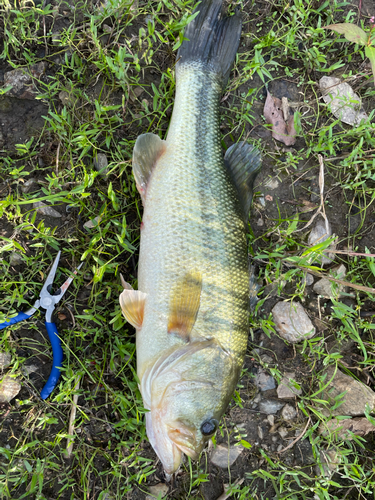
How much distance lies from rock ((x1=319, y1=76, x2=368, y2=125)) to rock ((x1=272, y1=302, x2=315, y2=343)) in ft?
6.06

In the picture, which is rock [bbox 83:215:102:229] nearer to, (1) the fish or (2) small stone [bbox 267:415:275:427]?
(1) the fish

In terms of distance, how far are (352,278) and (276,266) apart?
762 millimetres

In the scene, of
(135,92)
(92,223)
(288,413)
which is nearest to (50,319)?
(92,223)

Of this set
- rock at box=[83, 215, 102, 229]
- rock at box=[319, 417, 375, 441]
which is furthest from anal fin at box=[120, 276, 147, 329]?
rock at box=[319, 417, 375, 441]

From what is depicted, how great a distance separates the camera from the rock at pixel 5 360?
255 centimetres

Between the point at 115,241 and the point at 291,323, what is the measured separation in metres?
1.68

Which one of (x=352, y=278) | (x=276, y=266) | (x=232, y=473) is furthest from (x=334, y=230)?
(x=232, y=473)

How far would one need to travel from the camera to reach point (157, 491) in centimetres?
269

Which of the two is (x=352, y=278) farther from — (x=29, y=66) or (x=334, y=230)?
(x=29, y=66)

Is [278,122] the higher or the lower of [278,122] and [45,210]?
the higher

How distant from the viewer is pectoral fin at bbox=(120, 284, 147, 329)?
2336mm

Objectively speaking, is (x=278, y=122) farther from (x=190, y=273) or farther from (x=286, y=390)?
(x=286, y=390)

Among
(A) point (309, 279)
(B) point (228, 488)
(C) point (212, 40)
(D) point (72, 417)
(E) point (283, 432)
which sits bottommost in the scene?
(B) point (228, 488)

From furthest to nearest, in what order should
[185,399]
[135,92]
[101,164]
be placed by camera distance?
[135,92] → [101,164] → [185,399]
